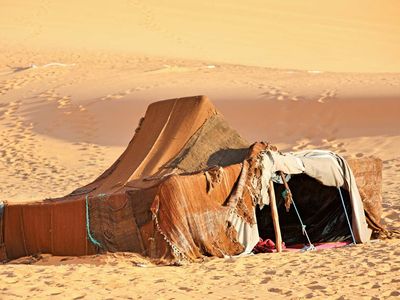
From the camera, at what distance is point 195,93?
2319 cm

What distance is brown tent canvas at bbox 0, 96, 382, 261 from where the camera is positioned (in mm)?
10062

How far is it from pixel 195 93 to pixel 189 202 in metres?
13.3

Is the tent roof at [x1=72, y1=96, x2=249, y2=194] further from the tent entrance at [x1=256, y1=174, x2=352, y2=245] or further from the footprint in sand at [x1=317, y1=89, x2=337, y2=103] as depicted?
the footprint in sand at [x1=317, y1=89, x2=337, y2=103]

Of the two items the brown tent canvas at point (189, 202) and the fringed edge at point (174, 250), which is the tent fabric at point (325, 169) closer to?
the brown tent canvas at point (189, 202)

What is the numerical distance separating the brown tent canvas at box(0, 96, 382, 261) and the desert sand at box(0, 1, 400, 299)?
324 millimetres

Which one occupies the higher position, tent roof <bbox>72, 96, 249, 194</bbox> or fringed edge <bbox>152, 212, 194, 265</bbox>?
tent roof <bbox>72, 96, 249, 194</bbox>

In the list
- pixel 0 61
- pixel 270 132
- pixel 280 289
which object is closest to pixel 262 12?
pixel 0 61

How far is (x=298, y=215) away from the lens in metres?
11.7

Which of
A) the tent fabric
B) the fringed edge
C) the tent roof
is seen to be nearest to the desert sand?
the fringed edge

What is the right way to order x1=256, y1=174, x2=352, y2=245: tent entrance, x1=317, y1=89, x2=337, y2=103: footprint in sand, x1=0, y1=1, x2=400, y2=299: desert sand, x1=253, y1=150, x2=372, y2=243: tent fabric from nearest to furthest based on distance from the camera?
x1=0, y1=1, x2=400, y2=299: desert sand
x1=253, y1=150, x2=372, y2=243: tent fabric
x1=256, y1=174, x2=352, y2=245: tent entrance
x1=317, y1=89, x2=337, y2=103: footprint in sand

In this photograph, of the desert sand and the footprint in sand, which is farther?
the footprint in sand

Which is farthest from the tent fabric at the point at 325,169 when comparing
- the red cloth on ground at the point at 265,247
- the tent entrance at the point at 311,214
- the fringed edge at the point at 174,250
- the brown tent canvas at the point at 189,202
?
the fringed edge at the point at 174,250

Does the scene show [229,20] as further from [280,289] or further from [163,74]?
[280,289]

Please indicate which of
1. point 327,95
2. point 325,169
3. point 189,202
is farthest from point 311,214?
point 327,95
